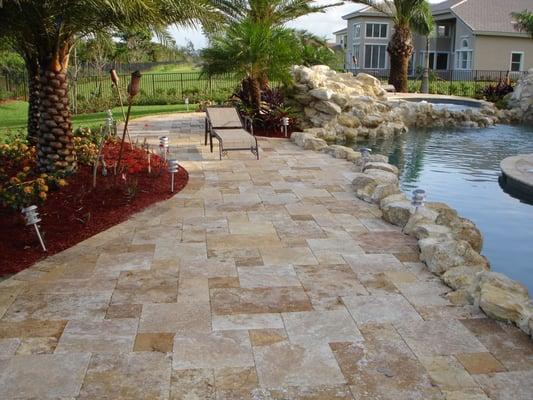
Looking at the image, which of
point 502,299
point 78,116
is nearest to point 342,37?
point 78,116

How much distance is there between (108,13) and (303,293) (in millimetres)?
4963

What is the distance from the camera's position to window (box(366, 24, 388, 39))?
43.4 metres

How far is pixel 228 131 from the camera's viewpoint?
11.2 metres

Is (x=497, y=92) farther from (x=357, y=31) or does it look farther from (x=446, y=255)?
(x=357, y=31)

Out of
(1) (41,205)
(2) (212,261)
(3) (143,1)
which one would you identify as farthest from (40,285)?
(3) (143,1)

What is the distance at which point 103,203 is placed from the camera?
686 centimetres

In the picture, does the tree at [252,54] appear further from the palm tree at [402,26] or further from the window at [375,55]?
the window at [375,55]

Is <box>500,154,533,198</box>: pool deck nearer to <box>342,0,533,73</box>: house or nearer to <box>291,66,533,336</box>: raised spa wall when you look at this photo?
<box>291,66,533,336</box>: raised spa wall

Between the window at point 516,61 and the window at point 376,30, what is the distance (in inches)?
419

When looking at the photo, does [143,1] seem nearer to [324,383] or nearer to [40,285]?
[40,285]

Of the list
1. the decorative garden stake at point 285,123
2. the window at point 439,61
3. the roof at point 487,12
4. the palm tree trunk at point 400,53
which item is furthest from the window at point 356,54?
the decorative garden stake at point 285,123

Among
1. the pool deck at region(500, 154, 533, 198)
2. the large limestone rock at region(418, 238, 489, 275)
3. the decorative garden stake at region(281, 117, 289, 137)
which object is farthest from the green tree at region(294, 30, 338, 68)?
the large limestone rock at region(418, 238, 489, 275)

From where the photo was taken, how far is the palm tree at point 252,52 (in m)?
13.2

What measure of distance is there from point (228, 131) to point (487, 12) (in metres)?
33.2
